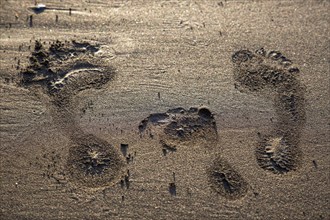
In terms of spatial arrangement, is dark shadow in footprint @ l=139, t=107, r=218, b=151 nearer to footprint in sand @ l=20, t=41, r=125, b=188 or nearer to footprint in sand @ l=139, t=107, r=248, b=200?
footprint in sand @ l=139, t=107, r=248, b=200

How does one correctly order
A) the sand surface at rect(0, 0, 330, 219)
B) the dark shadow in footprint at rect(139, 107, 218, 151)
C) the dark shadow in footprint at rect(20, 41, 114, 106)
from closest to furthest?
the sand surface at rect(0, 0, 330, 219), the dark shadow in footprint at rect(139, 107, 218, 151), the dark shadow in footprint at rect(20, 41, 114, 106)

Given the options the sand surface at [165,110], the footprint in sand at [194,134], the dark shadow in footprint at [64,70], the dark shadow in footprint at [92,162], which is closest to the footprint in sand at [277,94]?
the sand surface at [165,110]

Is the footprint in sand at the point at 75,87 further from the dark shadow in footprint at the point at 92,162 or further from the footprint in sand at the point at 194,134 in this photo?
the footprint in sand at the point at 194,134

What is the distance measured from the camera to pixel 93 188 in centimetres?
692

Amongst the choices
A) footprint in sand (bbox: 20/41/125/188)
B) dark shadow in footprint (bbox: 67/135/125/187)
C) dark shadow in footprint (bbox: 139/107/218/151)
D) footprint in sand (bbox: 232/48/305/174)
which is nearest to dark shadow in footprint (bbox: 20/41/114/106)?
footprint in sand (bbox: 20/41/125/188)

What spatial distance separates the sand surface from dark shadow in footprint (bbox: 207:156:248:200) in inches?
0.8

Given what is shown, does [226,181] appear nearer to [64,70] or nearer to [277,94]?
[277,94]

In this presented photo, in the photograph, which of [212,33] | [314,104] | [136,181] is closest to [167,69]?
[212,33]

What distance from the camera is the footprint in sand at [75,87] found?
707cm

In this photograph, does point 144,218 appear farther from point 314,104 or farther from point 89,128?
point 314,104

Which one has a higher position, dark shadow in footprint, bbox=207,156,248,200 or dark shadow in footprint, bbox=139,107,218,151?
dark shadow in footprint, bbox=139,107,218,151

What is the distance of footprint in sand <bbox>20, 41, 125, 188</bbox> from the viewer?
7.07m

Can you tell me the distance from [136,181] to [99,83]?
232 cm

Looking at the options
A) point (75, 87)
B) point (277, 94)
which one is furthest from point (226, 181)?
point (75, 87)
